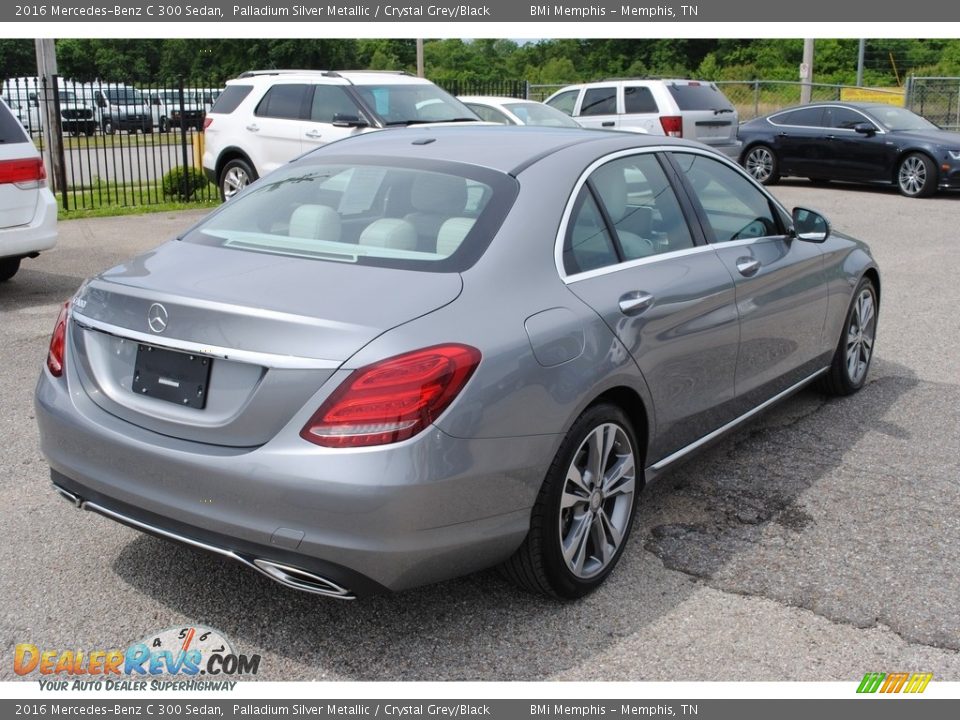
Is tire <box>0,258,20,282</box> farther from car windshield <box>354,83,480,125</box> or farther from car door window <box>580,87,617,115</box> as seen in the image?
car door window <box>580,87,617,115</box>

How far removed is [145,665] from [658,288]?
2.29 m

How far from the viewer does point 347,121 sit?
12906 millimetres

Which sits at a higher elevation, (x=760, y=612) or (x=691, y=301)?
(x=691, y=301)

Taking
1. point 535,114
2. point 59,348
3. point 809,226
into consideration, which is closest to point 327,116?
point 535,114

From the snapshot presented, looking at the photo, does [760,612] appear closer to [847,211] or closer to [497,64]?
[847,211]

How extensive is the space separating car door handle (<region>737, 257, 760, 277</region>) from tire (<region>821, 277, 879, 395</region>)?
1389 mm

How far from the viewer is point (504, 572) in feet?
12.1

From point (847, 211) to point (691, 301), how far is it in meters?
12.5

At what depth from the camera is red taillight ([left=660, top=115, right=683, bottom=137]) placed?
17.3 m

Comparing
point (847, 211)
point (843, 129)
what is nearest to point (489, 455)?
point (847, 211)

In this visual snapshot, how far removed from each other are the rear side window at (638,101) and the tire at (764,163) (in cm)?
261

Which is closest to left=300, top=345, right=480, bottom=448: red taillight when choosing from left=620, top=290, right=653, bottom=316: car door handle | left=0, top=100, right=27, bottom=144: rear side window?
left=620, top=290, right=653, bottom=316: car door handle

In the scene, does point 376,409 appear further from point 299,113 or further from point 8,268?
point 299,113

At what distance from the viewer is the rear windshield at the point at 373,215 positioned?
3719 millimetres
